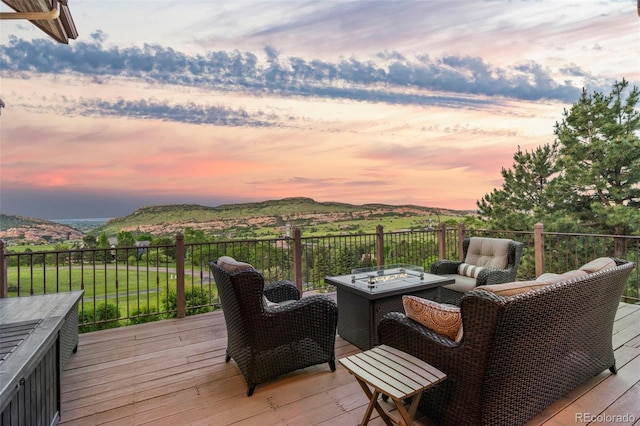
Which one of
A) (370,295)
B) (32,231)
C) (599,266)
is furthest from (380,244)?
(32,231)

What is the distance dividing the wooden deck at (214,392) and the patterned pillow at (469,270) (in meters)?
1.44

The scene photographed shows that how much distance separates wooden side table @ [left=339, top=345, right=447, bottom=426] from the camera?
1.55 meters

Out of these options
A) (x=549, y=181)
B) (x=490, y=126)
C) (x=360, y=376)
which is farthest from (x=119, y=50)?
(x=549, y=181)

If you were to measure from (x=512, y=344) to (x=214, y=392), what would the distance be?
210 cm

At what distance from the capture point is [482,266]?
446cm

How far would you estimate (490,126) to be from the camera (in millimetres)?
6867

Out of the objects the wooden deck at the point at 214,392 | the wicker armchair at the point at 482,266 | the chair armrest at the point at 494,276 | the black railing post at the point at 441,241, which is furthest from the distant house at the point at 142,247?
the black railing post at the point at 441,241

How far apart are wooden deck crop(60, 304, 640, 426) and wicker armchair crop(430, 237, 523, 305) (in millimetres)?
1224

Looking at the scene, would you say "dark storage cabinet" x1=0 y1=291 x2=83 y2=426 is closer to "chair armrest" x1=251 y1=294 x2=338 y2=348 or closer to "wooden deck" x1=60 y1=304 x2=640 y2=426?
"wooden deck" x1=60 y1=304 x2=640 y2=426

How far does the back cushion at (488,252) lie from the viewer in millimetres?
4348

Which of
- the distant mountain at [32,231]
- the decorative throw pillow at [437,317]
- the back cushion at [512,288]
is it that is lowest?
the decorative throw pillow at [437,317]

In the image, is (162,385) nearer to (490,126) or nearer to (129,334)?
(129,334)

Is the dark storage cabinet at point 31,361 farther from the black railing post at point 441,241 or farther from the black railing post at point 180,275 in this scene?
the black railing post at point 441,241

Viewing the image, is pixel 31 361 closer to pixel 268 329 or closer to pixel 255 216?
pixel 268 329
